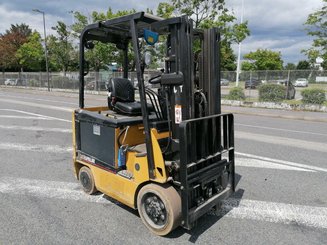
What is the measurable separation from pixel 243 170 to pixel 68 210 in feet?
10.9

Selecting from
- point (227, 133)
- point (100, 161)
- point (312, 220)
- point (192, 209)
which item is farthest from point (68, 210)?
point (312, 220)

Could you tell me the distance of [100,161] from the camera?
4.07 m

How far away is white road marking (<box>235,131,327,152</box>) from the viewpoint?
25.5ft

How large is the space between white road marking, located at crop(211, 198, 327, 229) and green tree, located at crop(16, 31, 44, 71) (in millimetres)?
45754

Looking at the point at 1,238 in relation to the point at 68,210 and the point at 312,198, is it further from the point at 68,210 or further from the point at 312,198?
the point at 312,198

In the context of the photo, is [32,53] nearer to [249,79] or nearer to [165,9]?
[165,9]

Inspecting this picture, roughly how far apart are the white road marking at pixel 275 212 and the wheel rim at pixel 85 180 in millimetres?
1947

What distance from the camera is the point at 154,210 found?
11.1ft

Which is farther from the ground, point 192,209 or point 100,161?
point 100,161

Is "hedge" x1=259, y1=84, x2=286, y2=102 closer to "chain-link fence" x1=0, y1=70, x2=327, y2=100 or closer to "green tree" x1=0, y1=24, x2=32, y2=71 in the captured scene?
"chain-link fence" x1=0, y1=70, x2=327, y2=100

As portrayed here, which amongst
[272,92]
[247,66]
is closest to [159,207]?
[272,92]

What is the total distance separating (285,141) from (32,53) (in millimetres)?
43713

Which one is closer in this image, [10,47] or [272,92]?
[272,92]

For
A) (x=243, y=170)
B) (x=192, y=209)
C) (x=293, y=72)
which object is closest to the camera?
(x=192, y=209)
